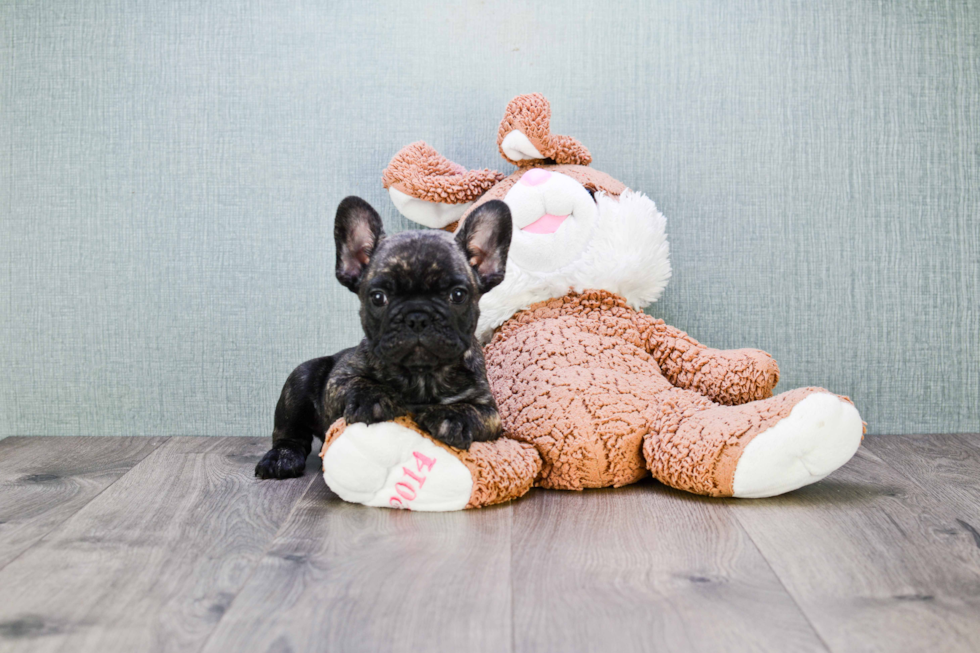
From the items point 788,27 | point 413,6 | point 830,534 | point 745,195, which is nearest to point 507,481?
point 830,534

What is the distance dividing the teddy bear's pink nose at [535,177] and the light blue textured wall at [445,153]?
1.17 ft

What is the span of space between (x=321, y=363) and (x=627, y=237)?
0.83 meters

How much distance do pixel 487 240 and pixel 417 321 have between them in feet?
0.95

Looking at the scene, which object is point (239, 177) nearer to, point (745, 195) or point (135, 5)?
point (135, 5)

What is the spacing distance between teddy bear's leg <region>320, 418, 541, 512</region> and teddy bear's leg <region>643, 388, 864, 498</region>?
1.21 ft

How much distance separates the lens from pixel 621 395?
5.79 ft

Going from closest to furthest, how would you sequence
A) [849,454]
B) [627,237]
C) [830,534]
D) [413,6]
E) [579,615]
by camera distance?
1. [579,615]
2. [830,534]
3. [849,454]
4. [627,237]
5. [413,6]

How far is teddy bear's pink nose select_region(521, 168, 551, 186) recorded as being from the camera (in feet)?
6.26

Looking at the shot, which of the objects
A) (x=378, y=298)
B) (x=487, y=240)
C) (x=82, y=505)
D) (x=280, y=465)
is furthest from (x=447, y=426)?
(x=82, y=505)

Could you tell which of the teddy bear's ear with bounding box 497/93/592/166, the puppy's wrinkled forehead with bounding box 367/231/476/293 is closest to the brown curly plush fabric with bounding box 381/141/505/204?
the teddy bear's ear with bounding box 497/93/592/166

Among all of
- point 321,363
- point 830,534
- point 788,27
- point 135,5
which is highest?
point 135,5

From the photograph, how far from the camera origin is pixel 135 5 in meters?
2.26

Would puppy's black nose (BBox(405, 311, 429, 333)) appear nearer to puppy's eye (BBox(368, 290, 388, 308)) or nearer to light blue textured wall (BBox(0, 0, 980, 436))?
puppy's eye (BBox(368, 290, 388, 308))

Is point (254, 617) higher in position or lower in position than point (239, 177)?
lower
